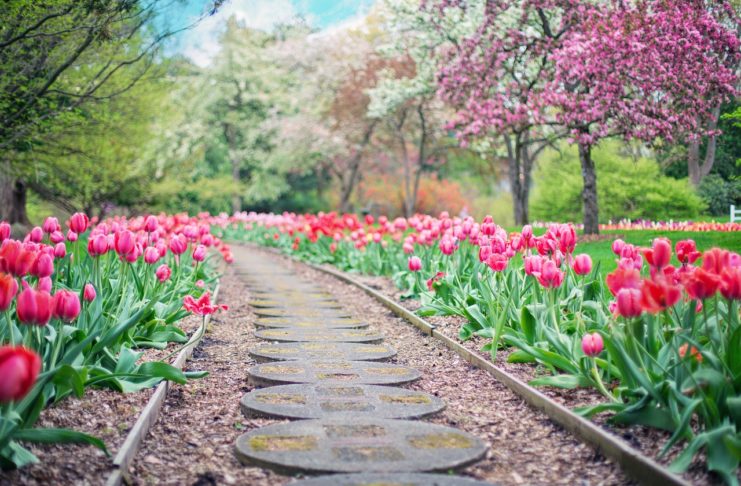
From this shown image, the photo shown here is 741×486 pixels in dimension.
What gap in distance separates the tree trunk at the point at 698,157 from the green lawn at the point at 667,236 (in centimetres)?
93

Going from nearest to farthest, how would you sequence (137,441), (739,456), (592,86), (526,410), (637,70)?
(739,456), (137,441), (526,410), (637,70), (592,86)

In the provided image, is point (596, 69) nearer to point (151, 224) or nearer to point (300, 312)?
point (300, 312)

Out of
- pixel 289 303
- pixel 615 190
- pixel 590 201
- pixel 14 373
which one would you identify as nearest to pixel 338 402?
pixel 14 373

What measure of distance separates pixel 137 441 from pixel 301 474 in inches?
38.9

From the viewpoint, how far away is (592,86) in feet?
48.6

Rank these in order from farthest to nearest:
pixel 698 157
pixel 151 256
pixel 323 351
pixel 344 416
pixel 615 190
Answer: pixel 615 190
pixel 698 157
pixel 323 351
pixel 151 256
pixel 344 416

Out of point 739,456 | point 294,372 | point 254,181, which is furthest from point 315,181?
point 739,456

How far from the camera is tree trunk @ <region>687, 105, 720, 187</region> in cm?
1108

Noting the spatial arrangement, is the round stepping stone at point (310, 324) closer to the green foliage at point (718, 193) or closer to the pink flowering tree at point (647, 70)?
the green foliage at point (718, 193)

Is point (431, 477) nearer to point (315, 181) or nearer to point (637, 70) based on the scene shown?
point (637, 70)

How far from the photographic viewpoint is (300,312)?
371 inches

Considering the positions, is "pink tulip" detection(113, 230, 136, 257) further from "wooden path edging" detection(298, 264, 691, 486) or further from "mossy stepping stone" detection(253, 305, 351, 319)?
"mossy stepping stone" detection(253, 305, 351, 319)

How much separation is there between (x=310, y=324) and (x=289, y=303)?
2.02 m

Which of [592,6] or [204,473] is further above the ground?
[592,6]
